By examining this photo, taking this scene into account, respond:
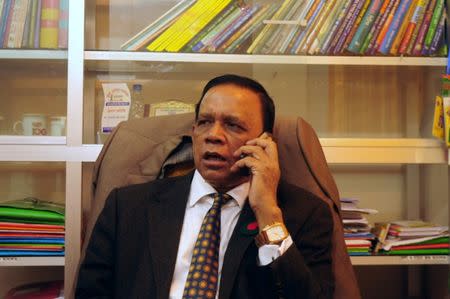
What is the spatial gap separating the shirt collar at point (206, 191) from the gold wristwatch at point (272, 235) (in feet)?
0.52

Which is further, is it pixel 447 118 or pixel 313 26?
pixel 313 26

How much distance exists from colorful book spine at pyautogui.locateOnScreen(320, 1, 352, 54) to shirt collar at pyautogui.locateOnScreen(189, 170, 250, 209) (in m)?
0.79

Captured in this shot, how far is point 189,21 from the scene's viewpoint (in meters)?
2.04

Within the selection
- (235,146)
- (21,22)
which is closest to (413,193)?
(235,146)

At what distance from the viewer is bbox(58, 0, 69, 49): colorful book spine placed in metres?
1.92

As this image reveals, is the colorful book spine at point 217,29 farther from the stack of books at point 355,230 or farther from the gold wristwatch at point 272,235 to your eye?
the gold wristwatch at point 272,235

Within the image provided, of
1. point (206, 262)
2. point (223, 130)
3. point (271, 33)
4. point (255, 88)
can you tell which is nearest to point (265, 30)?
point (271, 33)

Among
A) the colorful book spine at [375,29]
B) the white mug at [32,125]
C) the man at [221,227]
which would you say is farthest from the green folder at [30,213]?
the colorful book spine at [375,29]

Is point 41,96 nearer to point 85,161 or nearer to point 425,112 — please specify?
point 85,161

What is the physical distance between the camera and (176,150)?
1620 millimetres

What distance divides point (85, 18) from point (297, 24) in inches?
31.6

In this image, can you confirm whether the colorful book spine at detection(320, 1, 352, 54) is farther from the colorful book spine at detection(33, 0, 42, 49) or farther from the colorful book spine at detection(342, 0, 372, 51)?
the colorful book spine at detection(33, 0, 42, 49)

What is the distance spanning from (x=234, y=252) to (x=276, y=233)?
5.0 inches

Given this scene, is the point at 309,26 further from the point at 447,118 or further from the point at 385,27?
the point at 447,118
